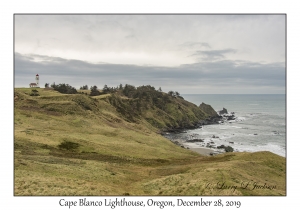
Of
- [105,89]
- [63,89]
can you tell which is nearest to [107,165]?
[63,89]

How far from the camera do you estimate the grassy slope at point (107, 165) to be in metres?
25.0

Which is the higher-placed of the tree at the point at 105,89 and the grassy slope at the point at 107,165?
the tree at the point at 105,89

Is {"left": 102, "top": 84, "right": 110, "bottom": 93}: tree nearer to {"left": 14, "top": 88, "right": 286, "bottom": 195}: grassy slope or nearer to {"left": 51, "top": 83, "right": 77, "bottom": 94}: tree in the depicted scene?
{"left": 51, "top": 83, "right": 77, "bottom": 94}: tree

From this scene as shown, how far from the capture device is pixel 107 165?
38281 mm

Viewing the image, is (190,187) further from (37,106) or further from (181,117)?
(181,117)

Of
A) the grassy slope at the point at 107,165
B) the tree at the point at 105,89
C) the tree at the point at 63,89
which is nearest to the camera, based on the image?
the grassy slope at the point at 107,165

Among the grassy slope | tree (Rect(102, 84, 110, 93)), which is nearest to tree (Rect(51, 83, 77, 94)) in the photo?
tree (Rect(102, 84, 110, 93))

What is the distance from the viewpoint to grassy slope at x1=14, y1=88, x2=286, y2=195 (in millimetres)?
24984

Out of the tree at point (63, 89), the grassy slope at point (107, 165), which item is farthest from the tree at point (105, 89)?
the grassy slope at point (107, 165)

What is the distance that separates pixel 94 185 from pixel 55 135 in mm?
31478

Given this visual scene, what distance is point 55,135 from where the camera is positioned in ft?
173

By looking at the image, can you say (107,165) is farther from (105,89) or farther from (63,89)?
(105,89)

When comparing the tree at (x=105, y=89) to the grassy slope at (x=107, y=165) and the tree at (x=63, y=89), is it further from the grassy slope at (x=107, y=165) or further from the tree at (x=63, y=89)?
the grassy slope at (x=107, y=165)

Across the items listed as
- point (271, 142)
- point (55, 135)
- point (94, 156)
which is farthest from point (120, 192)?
point (271, 142)
